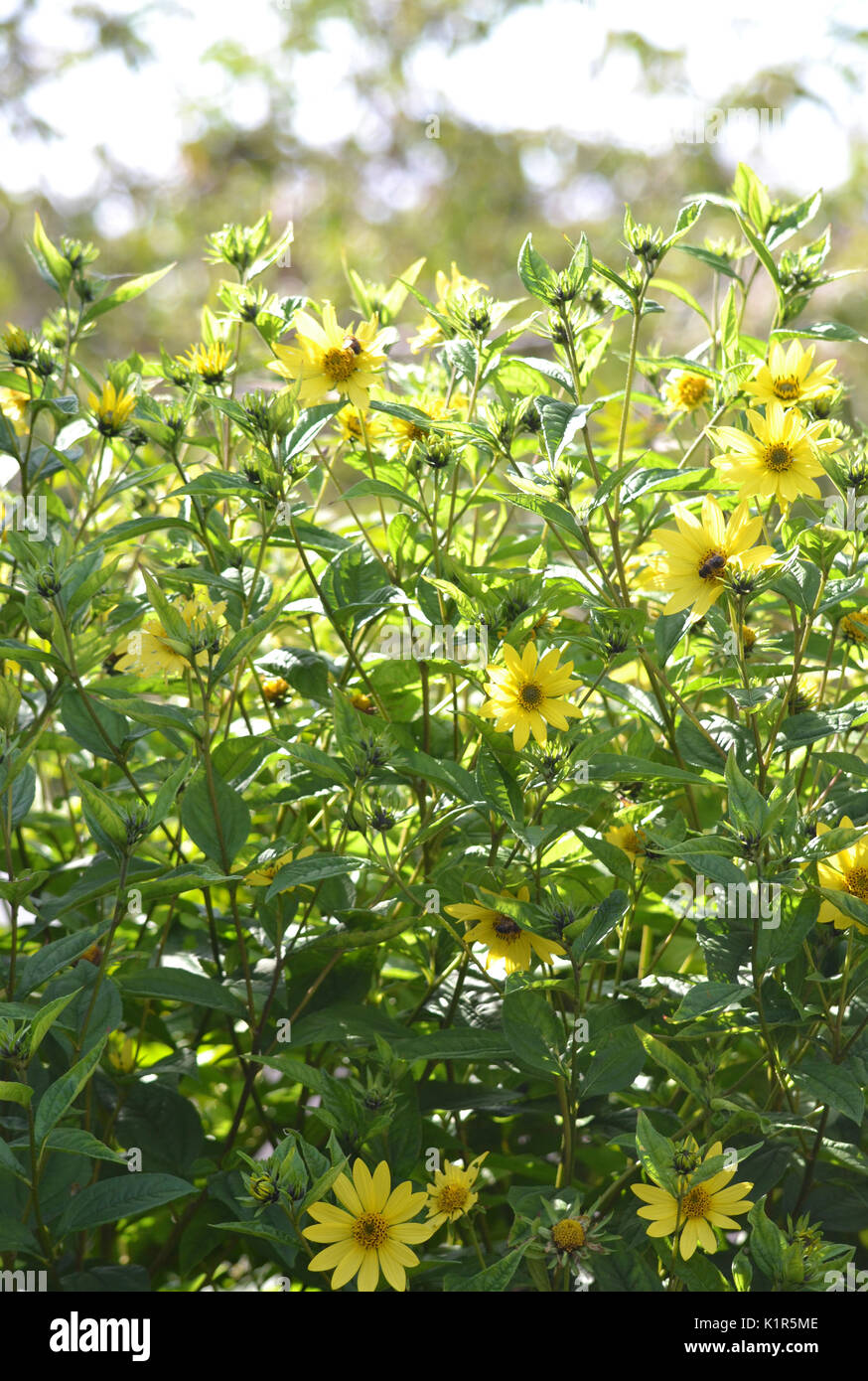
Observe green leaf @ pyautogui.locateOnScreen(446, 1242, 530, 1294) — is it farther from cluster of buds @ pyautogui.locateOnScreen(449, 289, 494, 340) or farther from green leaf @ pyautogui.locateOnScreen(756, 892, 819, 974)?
cluster of buds @ pyautogui.locateOnScreen(449, 289, 494, 340)

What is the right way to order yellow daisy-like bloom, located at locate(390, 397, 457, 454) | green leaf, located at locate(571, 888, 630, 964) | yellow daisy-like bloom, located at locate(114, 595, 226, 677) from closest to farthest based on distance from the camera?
green leaf, located at locate(571, 888, 630, 964) < yellow daisy-like bloom, located at locate(114, 595, 226, 677) < yellow daisy-like bloom, located at locate(390, 397, 457, 454)

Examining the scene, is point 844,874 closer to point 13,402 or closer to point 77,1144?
point 77,1144

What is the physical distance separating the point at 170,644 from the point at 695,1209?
0.52 m

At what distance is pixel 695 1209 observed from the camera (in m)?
0.73

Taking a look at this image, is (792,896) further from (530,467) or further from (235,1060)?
(235,1060)

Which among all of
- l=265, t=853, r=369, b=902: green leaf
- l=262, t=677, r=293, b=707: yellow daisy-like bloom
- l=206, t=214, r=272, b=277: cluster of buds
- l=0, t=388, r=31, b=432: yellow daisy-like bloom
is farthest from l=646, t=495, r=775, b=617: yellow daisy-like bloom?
l=0, t=388, r=31, b=432: yellow daisy-like bloom

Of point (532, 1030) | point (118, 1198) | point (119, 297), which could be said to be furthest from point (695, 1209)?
point (119, 297)

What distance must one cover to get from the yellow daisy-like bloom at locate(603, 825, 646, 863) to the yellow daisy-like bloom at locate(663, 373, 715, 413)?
462mm

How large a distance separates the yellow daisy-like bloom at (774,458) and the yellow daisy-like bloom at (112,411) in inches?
21.6

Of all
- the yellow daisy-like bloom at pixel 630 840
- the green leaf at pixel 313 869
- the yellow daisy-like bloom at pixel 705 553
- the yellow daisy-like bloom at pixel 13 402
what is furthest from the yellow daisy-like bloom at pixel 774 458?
the yellow daisy-like bloom at pixel 13 402

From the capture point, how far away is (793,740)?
0.86 meters

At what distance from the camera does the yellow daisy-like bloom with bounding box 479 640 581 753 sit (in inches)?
30.9

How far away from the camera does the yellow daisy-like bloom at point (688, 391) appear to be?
3.76 feet

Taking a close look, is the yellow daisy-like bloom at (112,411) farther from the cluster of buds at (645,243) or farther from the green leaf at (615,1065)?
the green leaf at (615,1065)
